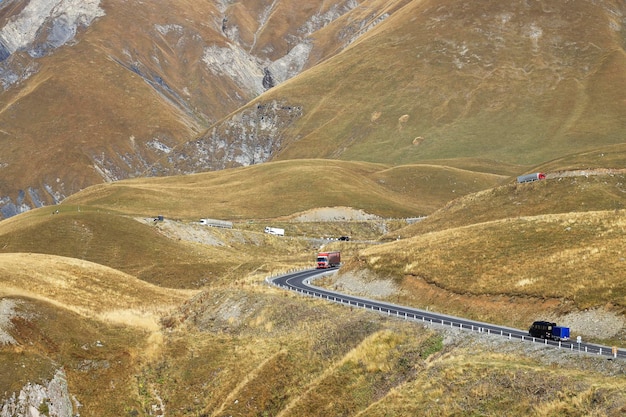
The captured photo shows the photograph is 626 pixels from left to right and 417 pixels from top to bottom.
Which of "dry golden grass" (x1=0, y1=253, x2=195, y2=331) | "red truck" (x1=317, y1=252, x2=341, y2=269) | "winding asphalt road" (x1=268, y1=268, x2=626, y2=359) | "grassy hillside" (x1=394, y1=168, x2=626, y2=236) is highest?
"dry golden grass" (x1=0, y1=253, x2=195, y2=331)

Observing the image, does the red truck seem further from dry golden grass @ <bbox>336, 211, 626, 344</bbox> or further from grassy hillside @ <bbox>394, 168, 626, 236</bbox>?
grassy hillside @ <bbox>394, 168, 626, 236</bbox>

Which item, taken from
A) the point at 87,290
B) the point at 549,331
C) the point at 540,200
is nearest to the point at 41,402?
the point at 87,290

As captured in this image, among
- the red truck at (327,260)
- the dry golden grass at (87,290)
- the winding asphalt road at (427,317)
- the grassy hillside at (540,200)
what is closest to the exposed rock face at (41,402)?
the dry golden grass at (87,290)

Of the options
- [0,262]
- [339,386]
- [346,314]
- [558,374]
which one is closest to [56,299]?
[0,262]

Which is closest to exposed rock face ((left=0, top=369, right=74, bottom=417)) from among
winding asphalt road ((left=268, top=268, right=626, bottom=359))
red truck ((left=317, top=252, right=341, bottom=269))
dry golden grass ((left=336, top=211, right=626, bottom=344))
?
winding asphalt road ((left=268, top=268, right=626, bottom=359))

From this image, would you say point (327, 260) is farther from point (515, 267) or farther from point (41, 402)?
point (41, 402)

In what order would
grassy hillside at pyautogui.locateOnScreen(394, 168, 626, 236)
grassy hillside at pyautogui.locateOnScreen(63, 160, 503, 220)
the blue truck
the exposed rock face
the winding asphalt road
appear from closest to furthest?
the winding asphalt road, the blue truck, the exposed rock face, grassy hillside at pyautogui.locateOnScreen(394, 168, 626, 236), grassy hillside at pyautogui.locateOnScreen(63, 160, 503, 220)
